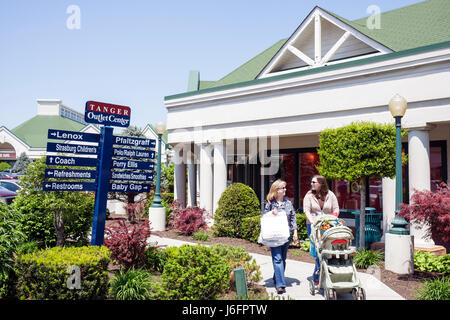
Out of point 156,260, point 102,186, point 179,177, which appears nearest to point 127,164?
point 102,186

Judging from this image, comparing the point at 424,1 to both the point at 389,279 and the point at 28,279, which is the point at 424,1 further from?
the point at 28,279

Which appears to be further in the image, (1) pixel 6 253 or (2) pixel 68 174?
(2) pixel 68 174

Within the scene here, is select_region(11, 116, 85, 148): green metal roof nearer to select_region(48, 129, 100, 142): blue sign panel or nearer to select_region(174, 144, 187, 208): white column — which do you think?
select_region(174, 144, 187, 208): white column

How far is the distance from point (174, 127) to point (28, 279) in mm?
10684

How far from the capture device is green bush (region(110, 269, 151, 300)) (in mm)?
5094

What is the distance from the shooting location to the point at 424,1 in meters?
14.6

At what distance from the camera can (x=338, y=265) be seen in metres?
5.30

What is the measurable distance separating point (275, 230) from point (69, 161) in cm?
397

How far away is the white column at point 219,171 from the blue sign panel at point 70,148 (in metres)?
7.41

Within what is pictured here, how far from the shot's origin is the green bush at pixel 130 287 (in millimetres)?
5094

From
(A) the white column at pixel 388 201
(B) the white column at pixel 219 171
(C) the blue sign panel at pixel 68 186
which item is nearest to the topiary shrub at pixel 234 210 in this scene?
(B) the white column at pixel 219 171

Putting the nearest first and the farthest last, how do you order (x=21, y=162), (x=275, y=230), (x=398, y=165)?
1. (x=275, y=230)
2. (x=398, y=165)
3. (x=21, y=162)

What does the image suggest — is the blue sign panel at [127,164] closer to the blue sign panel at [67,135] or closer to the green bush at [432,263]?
the blue sign panel at [67,135]

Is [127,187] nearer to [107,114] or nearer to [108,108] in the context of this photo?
[107,114]
